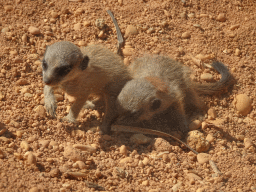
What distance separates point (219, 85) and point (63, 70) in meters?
2.24

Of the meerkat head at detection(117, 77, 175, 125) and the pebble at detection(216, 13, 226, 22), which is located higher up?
the pebble at detection(216, 13, 226, 22)

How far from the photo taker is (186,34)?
476 centimetres

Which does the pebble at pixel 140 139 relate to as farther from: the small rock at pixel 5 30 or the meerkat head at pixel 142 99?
the small rock at pixel 5 30

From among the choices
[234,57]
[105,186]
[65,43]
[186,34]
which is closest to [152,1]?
[186,34]

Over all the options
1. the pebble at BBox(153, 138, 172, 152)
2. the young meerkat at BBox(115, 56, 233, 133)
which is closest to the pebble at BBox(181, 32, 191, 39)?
the young meerkat at BBox(115, 56, 233, 133)

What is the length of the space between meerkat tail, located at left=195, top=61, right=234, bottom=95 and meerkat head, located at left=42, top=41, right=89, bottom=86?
Result: 1.81 m

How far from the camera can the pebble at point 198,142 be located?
3527 millimetres

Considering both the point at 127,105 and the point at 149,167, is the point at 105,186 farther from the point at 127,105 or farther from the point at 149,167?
the point at 127,105

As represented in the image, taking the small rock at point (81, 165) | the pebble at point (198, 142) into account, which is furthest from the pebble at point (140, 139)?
the small rock at point (81, 165)

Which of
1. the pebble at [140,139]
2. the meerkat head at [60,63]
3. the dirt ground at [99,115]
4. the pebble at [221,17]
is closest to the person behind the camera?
the dirt ground at [99,115]

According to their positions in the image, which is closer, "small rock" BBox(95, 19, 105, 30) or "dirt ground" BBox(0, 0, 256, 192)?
"dirt ground" BBox(0, 0, 256, 192)

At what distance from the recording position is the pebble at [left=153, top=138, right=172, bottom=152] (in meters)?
3.36

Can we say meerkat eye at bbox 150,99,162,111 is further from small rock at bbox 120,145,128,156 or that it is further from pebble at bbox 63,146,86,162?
pebble at bbox 63,146,86,162

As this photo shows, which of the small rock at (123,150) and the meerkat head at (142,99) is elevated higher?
the meerkat head at (142,99)
